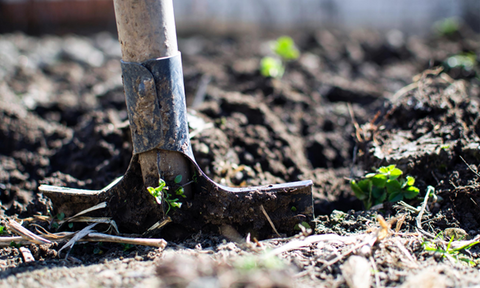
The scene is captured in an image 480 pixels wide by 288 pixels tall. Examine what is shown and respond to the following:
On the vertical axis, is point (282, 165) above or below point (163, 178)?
below

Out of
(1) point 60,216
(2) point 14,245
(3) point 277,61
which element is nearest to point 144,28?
(1) point 60,216

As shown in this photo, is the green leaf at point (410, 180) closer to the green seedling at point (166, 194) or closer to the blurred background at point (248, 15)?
the green seedling at point (166, 194)

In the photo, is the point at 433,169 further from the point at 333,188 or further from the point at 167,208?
the point at 167,208

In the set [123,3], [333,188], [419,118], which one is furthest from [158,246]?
[419,118]

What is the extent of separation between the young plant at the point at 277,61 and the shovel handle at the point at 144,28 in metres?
2.53

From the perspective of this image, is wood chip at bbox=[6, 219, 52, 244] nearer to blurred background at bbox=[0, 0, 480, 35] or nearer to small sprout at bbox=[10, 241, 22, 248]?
small sprout at bbox=[10, 241, 22, 248]

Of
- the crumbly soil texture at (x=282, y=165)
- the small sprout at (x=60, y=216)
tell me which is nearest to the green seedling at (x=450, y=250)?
the crumbly soil texture at (x=282, y=165)

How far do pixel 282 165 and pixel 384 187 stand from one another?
756 millimetres

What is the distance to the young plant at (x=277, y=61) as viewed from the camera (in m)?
4.01

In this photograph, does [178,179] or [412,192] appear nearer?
[178,179]

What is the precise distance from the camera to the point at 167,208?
1.75m

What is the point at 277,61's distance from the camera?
15.5 feet

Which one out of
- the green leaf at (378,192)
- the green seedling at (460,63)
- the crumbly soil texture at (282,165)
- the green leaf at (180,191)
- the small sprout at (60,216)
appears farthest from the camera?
the green seedling at (460,63)

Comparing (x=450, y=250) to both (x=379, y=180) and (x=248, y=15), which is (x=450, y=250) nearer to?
(x=379, y=180)
